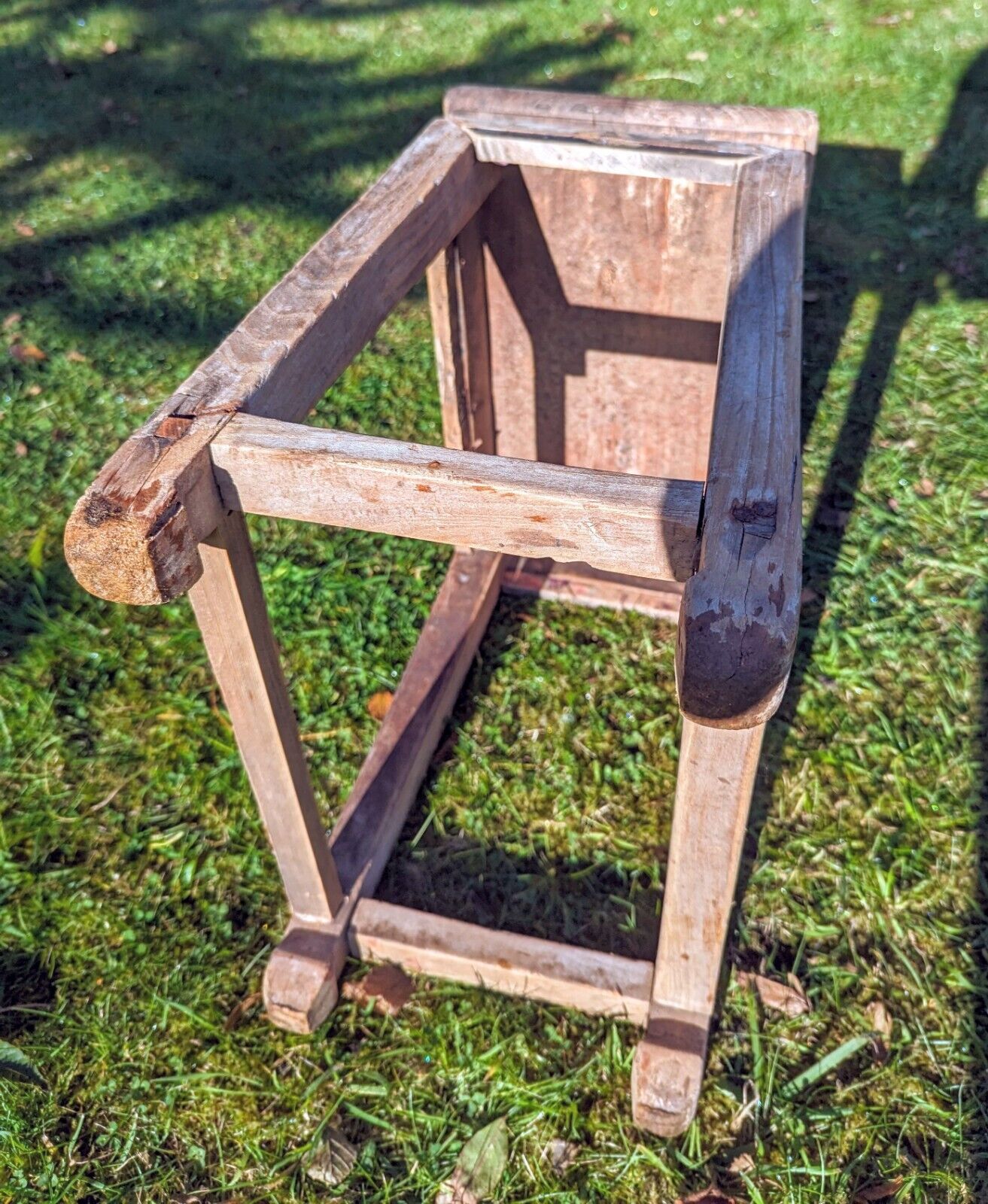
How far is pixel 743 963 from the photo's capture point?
2057 mm

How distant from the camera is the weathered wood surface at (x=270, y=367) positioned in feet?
3.81

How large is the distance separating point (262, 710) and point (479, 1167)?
90 cm

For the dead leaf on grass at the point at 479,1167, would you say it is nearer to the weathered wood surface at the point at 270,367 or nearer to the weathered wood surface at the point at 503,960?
the weathered wood surface at the point at 503,960

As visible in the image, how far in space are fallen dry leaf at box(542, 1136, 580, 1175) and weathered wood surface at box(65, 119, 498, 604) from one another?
1212mm

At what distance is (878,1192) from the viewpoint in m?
1.71

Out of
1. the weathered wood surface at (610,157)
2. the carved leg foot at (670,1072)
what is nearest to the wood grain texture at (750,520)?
the weathered wood surface at (610,157)

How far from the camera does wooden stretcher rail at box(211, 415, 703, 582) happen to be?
1150 mm

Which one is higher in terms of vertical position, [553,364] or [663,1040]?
[553,364]

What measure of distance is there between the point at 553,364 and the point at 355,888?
54.2 inches

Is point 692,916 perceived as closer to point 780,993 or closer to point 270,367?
point 780,993

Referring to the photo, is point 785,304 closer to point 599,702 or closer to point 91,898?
point 599,702

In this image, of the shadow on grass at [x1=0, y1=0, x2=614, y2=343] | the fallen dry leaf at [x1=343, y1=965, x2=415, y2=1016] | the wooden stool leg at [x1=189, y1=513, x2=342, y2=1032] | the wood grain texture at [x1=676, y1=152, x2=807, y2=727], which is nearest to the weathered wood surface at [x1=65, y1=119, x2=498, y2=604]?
the wooden stool leg at [x1=189, y1=513, x2=342, y2=1032]

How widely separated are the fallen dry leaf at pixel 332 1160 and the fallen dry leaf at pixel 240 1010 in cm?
29

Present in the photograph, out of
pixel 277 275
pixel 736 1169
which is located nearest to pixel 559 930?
pixel 736 1169
